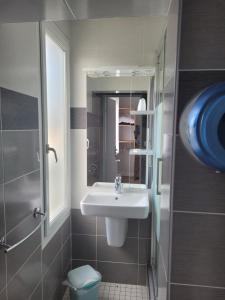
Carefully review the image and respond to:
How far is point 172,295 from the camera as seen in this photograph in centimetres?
87

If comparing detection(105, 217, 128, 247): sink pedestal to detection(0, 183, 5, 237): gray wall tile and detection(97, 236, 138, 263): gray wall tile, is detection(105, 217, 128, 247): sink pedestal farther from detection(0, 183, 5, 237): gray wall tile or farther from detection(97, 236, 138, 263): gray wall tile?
detection(0, 183, 5, 237): gray wall tile

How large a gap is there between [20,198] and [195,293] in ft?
3.36

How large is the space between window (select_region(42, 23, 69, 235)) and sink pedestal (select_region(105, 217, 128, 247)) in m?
0.45

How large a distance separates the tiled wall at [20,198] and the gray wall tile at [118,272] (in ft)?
2.35

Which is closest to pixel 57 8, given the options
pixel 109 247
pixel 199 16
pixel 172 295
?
pixel 199 16

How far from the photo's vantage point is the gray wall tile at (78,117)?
2.25 metres

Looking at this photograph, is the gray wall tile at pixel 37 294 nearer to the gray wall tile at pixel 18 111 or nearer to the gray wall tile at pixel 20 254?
the gray wall tile at pixel 20 254

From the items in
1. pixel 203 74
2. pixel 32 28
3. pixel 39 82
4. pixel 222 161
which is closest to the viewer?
pixel 222 161

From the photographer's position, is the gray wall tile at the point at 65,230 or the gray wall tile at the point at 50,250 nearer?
the gray wall tile at the point at 50,250

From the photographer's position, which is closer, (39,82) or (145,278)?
(39,82)

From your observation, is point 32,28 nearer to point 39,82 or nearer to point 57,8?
point 39,82

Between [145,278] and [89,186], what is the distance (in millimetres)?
1105

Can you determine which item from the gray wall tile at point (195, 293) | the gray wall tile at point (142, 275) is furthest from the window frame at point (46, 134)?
the gray wall tile at point (195, 293)

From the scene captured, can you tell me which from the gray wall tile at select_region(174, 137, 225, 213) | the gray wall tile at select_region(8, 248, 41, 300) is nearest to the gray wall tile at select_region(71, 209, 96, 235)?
the gray wall tile at select_region(8, 248, 41, 300)
